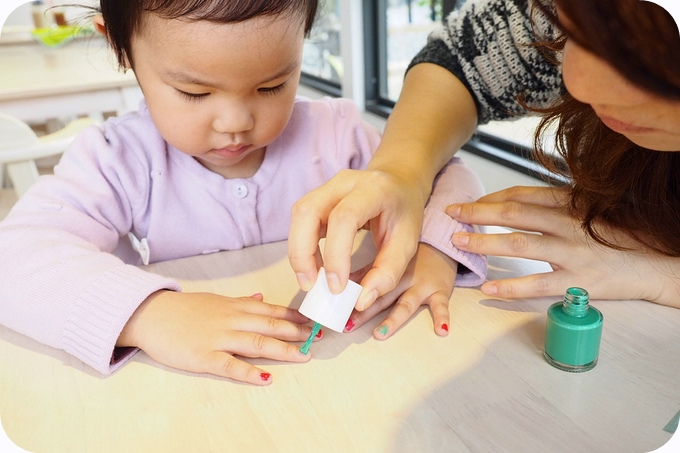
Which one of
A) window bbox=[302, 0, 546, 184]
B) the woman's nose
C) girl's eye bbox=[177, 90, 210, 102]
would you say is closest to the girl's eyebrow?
girl's eye bbox=[177, 90, 210, 102]

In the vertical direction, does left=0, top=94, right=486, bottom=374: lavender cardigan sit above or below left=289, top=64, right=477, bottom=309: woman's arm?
below

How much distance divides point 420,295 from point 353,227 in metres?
0.13

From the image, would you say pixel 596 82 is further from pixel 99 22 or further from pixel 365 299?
pixel 99 22

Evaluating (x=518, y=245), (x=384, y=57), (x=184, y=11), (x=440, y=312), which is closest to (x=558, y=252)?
(x=518, y=245)

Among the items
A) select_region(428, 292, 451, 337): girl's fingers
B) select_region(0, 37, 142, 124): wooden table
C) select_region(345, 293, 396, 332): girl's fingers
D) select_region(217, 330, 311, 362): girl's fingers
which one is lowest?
select_region(0, 37, 142, 124): wooden table

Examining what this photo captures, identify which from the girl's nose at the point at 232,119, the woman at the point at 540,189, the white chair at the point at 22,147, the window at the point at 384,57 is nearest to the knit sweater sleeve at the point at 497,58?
the woman at the point at 540,189

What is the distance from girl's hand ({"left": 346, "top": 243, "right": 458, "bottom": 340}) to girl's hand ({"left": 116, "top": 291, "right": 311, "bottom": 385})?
0.26 feet

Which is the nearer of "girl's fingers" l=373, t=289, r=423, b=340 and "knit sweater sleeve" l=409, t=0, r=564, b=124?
"girl's fingers" l=373, t=289, r=423, b=340

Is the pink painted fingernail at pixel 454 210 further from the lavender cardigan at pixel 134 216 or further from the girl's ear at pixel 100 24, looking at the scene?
the girl's ear at pixel 100 24

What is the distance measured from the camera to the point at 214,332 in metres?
0.57

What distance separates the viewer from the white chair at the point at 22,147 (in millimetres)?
1542

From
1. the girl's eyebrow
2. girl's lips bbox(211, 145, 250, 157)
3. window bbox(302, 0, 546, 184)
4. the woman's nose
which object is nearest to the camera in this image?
the woman's nose

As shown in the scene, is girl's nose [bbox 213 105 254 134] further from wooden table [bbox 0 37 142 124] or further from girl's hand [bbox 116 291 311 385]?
wooden table [bbox 0 37 142 124]

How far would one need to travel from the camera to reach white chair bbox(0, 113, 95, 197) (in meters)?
1.54
